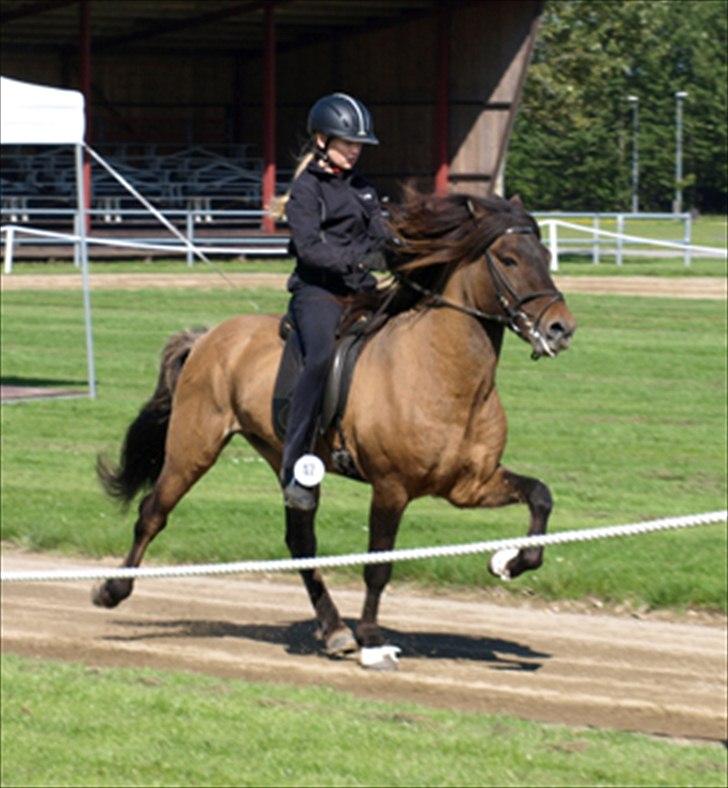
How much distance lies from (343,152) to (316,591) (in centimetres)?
319

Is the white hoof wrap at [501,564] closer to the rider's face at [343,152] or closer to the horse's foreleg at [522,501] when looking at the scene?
the horse's foreleg at [522,501]

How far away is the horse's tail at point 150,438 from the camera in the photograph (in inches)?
472

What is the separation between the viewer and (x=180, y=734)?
9211mm

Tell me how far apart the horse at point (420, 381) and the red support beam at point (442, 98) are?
32.6 m

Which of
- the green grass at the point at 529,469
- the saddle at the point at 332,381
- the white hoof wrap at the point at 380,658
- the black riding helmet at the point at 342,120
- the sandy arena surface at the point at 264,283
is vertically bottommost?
the sandy arena surface at the point at 264,283

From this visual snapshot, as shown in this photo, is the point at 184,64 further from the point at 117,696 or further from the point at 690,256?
the point at 117,696

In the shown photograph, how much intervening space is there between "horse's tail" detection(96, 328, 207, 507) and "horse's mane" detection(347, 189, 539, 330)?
6.74ft

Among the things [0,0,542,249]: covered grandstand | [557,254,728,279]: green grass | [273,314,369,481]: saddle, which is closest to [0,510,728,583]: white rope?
[273,314,369,481]: saddle

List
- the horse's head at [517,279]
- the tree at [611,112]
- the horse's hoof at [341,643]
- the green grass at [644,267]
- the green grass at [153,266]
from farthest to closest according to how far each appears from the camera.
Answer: the tree at [611,112]
the green grass at [153,266]
the green grass at [644,267]
the horse's hoof at [341,643]
the horse's head at [517,279]

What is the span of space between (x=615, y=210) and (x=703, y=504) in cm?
5555

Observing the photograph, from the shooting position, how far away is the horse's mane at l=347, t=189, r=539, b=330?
9.71 m

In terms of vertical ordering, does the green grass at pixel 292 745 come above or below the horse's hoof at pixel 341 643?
above

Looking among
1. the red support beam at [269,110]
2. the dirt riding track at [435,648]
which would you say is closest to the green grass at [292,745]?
the dirt riding track at [435,648]

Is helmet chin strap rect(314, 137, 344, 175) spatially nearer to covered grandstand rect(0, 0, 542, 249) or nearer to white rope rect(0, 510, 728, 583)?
white rope rect(0, 510, 728, 583)
